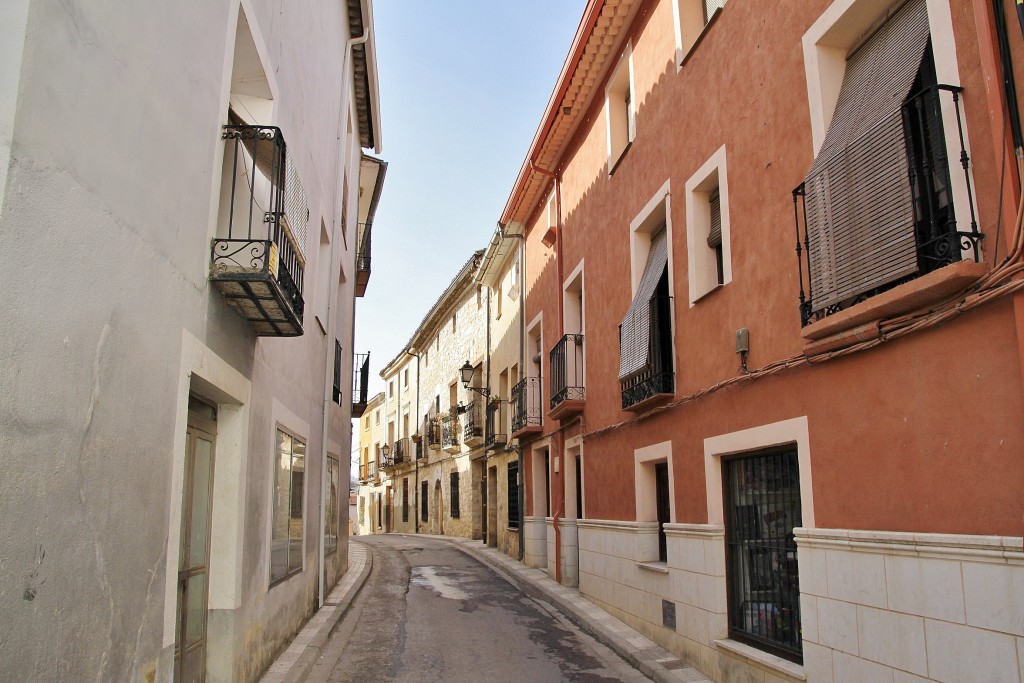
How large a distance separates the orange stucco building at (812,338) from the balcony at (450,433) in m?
14.5

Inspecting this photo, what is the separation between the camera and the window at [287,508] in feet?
25.1

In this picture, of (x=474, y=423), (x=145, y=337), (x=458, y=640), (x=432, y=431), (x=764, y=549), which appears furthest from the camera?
(x=432, y=431)

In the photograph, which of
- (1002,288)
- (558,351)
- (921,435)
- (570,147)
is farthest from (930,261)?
(570,147)

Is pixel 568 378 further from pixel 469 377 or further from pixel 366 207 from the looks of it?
pixel 469 377

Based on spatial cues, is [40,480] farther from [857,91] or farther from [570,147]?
[570,147]

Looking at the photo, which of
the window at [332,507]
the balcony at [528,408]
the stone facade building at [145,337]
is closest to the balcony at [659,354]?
the stone facade building at [145,337]

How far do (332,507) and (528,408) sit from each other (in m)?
4.52

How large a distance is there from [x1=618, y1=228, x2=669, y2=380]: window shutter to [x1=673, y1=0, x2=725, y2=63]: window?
2.04m

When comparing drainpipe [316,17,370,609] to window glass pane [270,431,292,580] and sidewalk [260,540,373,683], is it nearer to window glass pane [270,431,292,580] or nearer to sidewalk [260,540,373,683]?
sidewalk [260,540,373,683]

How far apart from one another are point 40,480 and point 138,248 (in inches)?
50.6

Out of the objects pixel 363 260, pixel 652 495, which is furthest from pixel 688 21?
pixel 363 260

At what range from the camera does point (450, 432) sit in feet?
85.5

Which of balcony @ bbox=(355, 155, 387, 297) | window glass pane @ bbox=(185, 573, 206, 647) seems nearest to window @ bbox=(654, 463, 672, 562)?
window glass pane @ bbox=(185, 573, 206, 647)

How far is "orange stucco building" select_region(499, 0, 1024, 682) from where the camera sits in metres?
4.17
